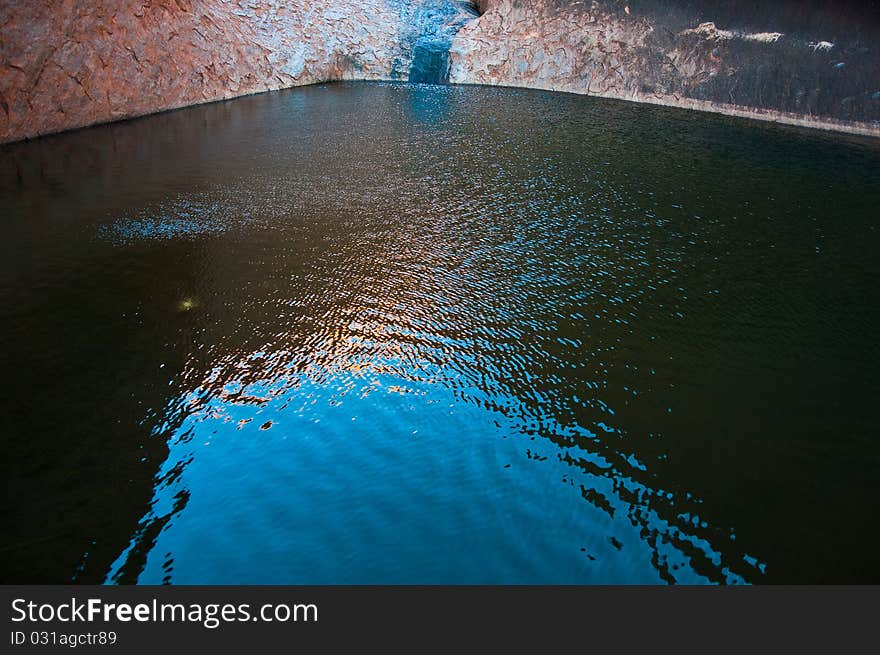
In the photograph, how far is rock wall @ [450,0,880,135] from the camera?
32.7 ft

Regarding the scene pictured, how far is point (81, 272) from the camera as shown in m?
4.27

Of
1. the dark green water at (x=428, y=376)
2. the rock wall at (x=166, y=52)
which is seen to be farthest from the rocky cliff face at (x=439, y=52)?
the dark green water at (x=428, y=376)

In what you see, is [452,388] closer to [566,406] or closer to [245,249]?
→ [566,406]

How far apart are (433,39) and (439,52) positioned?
38 centimetres

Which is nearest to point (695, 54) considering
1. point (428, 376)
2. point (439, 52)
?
point (439, 52)

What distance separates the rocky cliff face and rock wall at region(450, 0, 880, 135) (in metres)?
0.02

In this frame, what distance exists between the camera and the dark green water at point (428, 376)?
2.42m

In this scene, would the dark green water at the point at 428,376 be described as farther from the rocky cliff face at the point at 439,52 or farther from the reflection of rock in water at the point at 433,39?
the reflection of rock in water at the point at 433,39

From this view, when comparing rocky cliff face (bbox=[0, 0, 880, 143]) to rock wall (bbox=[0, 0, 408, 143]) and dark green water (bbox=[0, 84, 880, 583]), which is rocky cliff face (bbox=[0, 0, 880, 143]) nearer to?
rock wall (bbox=[0, 0, 408, 143])

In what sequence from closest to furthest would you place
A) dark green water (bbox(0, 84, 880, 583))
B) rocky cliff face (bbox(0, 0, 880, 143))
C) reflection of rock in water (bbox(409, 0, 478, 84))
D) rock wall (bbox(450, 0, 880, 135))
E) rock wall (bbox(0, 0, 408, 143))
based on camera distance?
dark green water (bbox(0, 84, 880, 583))
rock wall (bbox(0, 0, 408, 143))
rocky cliff face (bbox(0, 0, 880, 143))
rock wall (bbox(450, 0, 880, 135))
reflection of rock in water (bbox(409, 0, 478, 84))

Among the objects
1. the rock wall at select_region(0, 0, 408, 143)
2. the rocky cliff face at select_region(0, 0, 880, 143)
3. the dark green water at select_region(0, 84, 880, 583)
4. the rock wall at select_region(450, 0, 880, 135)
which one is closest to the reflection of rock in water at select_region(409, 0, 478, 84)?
the rocky cliff face at select_region(0, 0, 880, 143)

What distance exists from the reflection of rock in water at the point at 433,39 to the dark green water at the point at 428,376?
290 inches

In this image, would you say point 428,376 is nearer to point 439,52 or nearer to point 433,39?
point 439,52

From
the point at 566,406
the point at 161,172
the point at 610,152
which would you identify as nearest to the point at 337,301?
the point at 566,406
